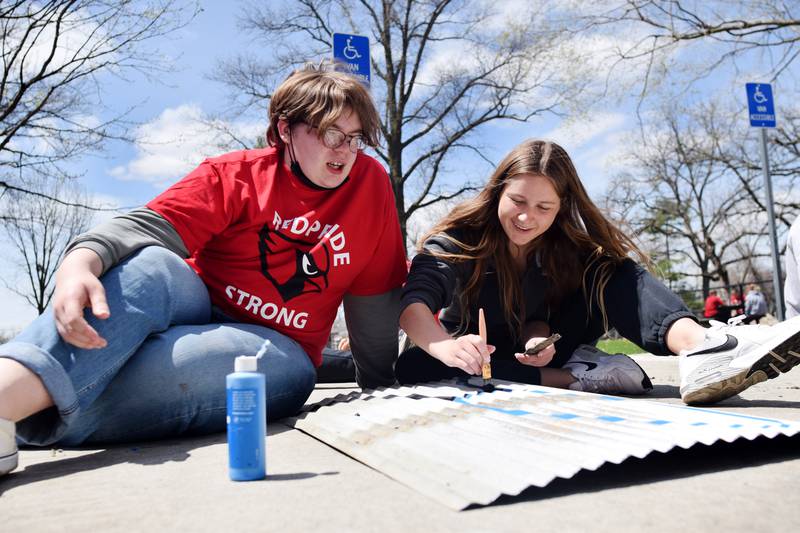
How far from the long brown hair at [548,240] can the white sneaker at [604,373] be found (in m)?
0.22

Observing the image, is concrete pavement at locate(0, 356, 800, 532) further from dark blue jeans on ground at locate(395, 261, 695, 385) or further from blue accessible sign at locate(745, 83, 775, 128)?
blue accessible sign at locate(745, 83, 775, 128)

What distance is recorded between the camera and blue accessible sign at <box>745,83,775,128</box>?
7.68 m

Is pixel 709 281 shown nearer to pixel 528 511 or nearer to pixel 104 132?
pixel 104 132

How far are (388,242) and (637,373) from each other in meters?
1.39

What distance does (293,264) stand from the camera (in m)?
2.42

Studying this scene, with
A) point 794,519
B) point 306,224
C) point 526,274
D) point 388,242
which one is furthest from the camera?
point 526,274

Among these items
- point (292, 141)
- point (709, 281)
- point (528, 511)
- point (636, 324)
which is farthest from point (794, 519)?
point (709, 281)

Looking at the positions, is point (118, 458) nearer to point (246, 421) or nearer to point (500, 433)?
point (246, 421)

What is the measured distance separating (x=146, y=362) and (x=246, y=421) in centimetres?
71

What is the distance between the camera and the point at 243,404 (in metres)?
1.44

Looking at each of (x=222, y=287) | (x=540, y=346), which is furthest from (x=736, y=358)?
(x=222, y=287)

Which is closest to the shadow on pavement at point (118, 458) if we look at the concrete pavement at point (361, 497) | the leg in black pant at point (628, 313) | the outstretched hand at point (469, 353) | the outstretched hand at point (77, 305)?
the concrete pavement at point (361, 497)

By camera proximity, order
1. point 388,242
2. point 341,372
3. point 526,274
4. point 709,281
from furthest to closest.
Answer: point 709,281
point 341,372
point 526,274
point 388,242

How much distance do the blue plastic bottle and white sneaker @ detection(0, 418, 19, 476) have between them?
57 cm
